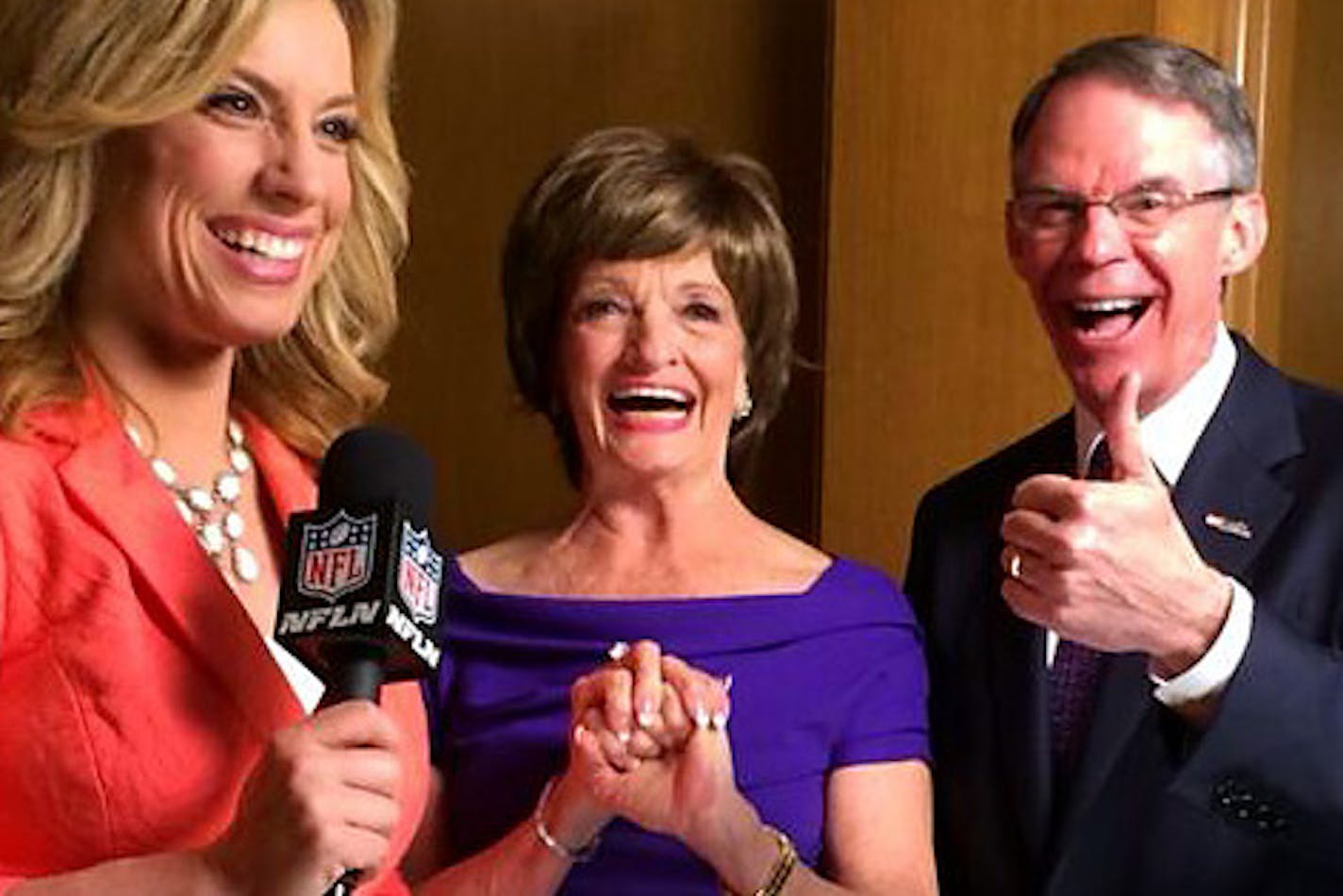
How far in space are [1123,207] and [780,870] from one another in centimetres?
69

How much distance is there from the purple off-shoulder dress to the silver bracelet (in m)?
0.08

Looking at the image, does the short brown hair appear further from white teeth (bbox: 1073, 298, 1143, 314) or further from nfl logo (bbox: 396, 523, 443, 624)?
nfl logo (bbox: 396, 523, 443, 624)

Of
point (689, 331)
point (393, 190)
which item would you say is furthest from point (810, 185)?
point (393, 190)

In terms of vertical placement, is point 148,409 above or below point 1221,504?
above

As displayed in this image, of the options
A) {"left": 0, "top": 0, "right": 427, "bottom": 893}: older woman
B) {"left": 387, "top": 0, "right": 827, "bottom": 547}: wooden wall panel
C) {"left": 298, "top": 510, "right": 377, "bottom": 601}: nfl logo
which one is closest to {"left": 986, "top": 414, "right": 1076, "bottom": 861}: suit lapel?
{"left": 0, "top": 0, "right": 427, "bottom": 893}: older woman

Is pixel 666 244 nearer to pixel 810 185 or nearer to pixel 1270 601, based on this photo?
pixel 1270 601

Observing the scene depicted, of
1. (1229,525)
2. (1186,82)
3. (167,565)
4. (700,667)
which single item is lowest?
(700,667)

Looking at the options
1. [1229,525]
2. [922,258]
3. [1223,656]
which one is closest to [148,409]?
[1223,656]

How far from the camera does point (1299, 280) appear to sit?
3.12m

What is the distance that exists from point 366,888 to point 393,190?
1.71ft

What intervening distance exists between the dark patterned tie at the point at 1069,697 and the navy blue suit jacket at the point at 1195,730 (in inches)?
1.0

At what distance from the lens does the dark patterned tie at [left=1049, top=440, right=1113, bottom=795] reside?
206 cm

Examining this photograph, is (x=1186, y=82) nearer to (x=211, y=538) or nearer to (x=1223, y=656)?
(x=1223, y=656)

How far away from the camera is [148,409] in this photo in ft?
5.33
